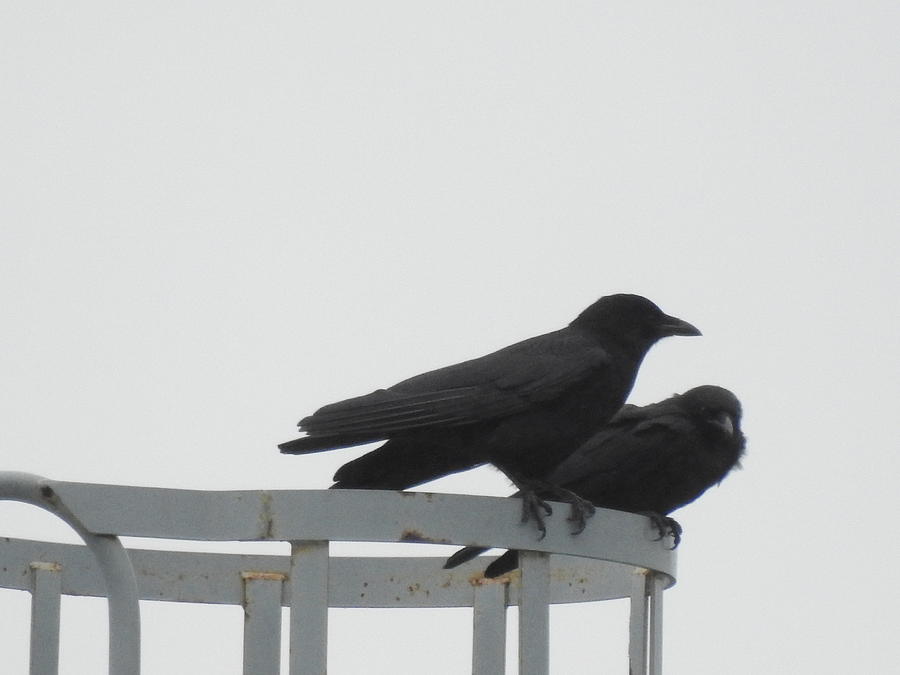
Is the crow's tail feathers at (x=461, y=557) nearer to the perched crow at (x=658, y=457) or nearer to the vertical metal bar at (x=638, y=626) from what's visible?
the vertical metal bar at (x=638, y=626)

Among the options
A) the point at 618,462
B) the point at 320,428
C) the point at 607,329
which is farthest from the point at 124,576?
the point at 618,462

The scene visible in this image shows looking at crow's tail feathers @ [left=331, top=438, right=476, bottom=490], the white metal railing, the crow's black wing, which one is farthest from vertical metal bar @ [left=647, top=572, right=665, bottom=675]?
crow's tail feathers @ [left=331, top=438, right=476, bottom=490]

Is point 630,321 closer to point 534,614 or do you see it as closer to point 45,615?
point 534,614

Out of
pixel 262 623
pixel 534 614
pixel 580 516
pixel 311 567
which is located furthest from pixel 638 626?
pixel 311 567

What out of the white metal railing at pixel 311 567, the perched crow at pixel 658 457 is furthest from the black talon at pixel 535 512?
the perched crow at pixel 658 457

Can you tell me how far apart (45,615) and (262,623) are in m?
0.78

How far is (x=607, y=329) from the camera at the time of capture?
765 centimetres

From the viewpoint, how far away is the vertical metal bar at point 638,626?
541 centimetres

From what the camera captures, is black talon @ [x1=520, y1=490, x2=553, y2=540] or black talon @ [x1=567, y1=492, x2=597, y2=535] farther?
black talon @ [x1=567, y1=492, x2=597, y2=535]

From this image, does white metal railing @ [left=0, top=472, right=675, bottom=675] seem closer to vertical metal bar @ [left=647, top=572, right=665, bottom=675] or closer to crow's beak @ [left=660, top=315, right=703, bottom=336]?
vertical metal bar @ [left=647, top=572, right=665, bottom=675]

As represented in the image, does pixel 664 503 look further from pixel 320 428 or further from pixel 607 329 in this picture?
pixel 320 428

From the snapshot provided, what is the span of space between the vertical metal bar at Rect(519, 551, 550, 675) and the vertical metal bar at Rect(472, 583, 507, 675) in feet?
1.34

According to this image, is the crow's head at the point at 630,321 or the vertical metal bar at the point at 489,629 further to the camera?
the crow's head at the point at 630,321

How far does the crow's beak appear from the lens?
7.80 m
